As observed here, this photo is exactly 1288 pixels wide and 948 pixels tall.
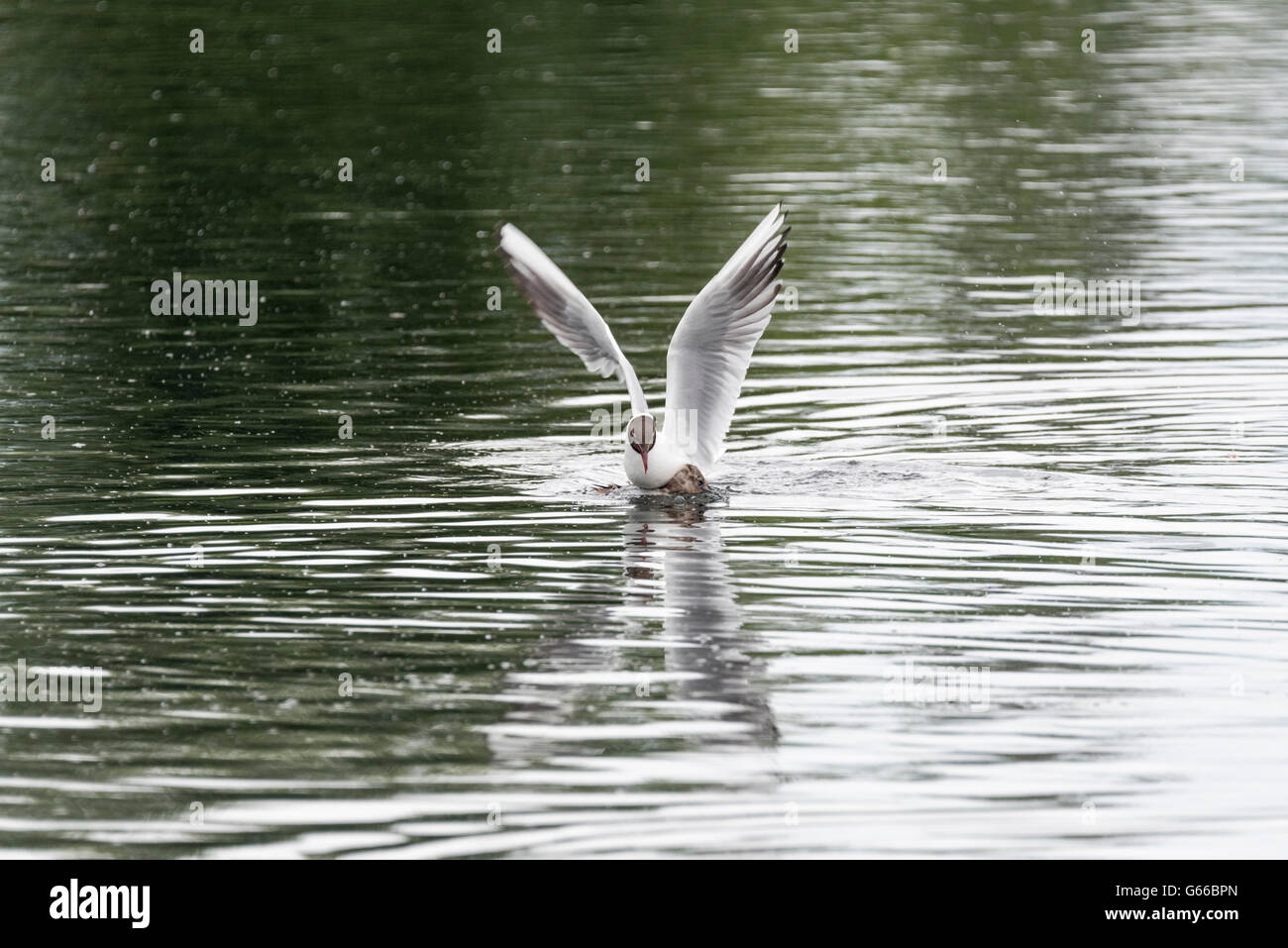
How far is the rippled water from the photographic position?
11.2 meters

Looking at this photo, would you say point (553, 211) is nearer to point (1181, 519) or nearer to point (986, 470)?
point (986, 470)

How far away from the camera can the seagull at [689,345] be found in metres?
17.9

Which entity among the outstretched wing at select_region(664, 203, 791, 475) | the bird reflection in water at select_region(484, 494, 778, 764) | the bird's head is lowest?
the bird reflection in water at select_region(484, 494, 778, 764)

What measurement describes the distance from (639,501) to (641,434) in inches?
36.9

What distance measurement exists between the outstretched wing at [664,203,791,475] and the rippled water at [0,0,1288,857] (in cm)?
59

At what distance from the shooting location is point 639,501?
1848 centimetres

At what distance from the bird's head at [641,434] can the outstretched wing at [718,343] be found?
0.73m

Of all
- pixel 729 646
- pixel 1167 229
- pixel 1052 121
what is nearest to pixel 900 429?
pixel 729 646

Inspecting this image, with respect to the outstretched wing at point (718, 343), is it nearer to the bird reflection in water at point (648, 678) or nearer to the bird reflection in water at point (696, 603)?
the bird reflection in water at point (696, 603)

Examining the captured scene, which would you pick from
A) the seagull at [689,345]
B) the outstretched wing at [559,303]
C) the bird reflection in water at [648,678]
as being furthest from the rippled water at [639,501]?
the outstretched wing at [559,303]

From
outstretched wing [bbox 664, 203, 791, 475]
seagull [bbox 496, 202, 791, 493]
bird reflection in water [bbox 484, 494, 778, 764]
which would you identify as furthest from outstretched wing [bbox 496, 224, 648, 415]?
bird reflection in water [bbox 484, 494, 778, 764]

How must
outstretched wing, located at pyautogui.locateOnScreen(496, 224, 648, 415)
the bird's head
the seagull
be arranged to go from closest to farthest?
1. the bird's head
2. the seagull
3. outstretched wing, located at pyautogui.locateOnScreen(496, 224, 648, 415)

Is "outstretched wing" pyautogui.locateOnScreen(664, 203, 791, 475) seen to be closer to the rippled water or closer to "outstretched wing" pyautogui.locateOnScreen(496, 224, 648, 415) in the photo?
"outstretched wing" pyautogui.locateOnScreen(496, 224, 648, 415)
